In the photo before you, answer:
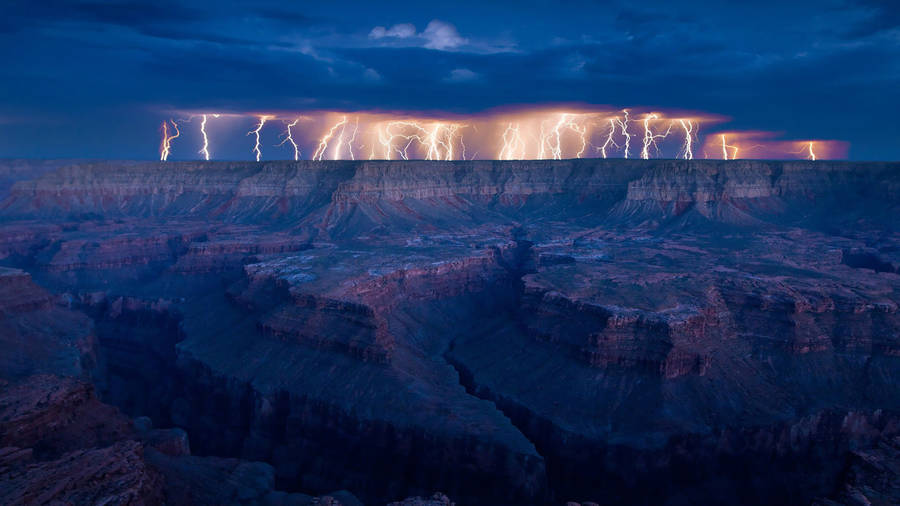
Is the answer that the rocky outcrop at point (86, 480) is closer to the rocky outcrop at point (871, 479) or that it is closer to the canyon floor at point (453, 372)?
the canyon floor at point (453, 372)

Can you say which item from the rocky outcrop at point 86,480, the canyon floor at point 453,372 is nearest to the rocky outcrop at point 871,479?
the canyon floor at point 453,372

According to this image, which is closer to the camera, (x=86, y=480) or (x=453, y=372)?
(x=86, y=480)

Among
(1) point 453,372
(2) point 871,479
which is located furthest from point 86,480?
(1) point 453,372

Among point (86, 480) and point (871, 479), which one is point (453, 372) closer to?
point (871, 479)

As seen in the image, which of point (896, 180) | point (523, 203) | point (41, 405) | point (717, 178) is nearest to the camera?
point (41, 405)

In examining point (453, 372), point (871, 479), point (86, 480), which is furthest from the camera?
point (453, 372)

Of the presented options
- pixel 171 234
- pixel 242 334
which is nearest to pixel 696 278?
pixel 242 334

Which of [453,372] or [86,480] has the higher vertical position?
[86,480]

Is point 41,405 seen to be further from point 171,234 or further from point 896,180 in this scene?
point 896,180
